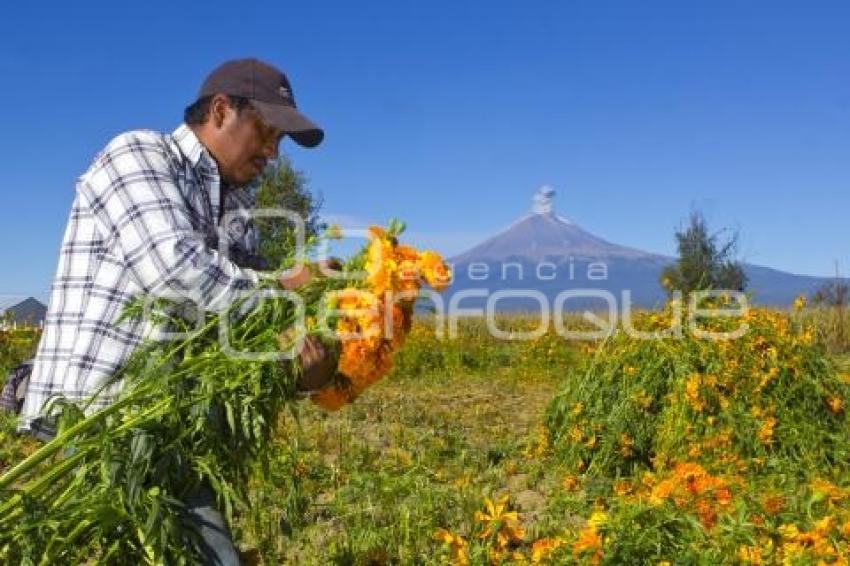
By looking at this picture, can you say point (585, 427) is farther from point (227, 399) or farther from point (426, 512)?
point (227, 399)

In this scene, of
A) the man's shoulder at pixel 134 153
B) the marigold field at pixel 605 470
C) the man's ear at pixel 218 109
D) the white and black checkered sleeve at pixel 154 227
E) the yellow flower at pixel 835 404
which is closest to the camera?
the white and black checkered sleeve at pixel 154 227

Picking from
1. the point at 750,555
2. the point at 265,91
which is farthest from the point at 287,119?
the point at 750,555

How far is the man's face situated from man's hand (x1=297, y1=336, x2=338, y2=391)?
627mm

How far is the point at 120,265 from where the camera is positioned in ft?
8.17

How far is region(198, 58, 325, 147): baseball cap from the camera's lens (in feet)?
8.54

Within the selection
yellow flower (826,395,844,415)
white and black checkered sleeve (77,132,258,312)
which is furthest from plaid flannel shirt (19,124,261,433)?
yellow flower (826,395,844,415)

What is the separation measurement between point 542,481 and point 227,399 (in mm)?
3713

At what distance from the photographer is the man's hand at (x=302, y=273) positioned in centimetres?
238

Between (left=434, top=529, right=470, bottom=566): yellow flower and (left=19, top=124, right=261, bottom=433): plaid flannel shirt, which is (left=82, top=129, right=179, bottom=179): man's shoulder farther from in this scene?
(left=434, top=529, right=470, bottom=566): yellow flower

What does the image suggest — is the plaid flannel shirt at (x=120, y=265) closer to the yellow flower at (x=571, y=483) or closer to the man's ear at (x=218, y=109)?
the man's ear at (x=218, y=109)

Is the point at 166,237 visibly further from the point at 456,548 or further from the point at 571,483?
the point at 571,483

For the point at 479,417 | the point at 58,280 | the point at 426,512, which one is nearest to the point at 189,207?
the point at 58,280

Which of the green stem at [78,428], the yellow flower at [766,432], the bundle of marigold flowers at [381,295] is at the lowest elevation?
the yellow flower at [766,432]

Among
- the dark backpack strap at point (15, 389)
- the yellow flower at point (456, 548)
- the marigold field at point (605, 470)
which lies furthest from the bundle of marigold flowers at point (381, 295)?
the yellow flower at point (456, 548)
